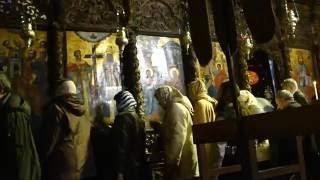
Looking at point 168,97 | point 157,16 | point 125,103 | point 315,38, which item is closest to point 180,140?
point 168,97

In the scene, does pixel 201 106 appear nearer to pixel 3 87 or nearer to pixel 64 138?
pixel 64 138

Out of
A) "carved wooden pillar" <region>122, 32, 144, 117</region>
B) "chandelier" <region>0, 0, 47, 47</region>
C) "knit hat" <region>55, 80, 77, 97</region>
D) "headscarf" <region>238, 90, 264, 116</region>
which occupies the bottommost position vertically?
"headscarf" <region>238, 90, 264, 116</region>

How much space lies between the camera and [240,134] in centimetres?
140

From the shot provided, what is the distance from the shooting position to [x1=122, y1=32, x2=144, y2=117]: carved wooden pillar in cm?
549

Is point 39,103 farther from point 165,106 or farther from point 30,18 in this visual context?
point 165,106

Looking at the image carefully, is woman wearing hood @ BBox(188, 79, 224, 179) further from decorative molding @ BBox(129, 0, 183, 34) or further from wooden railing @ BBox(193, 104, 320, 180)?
wooden railing @ BBox(193, 104, 320, 180)

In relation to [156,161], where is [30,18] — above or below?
above

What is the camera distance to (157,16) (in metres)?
6.19

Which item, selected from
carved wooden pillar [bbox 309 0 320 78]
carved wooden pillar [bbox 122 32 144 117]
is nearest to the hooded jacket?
carved wooden pillar [bbox 122 32 144 117]

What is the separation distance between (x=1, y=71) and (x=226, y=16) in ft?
13.2

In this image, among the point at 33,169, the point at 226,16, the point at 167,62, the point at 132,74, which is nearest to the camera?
the point at 226,16

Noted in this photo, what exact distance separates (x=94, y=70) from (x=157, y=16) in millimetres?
1498

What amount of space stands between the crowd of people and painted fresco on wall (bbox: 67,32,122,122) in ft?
3.10

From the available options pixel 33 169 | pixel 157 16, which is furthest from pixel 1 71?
pixel 157 16
